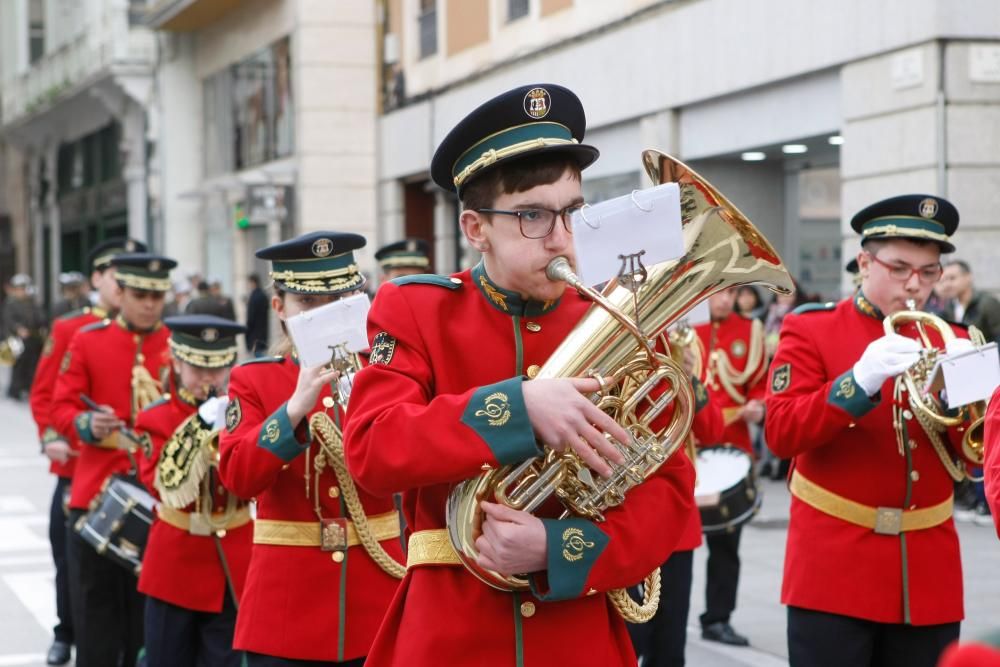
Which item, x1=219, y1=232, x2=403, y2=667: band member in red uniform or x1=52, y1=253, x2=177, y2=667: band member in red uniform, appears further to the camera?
x1=52, y1=253, x2=177, y2=667: band member in red uniform

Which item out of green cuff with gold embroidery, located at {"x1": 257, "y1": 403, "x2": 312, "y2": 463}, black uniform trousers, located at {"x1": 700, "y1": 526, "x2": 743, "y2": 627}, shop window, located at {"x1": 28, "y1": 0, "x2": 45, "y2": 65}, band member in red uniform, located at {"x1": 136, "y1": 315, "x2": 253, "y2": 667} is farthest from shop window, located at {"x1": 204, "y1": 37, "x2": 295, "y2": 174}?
green cuff with gold embroidery, located at {"x1": 257, "y1": 403, "x2": 312, "y2": 463}

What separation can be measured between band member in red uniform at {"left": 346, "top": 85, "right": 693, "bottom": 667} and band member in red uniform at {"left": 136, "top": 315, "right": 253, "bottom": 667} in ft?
8.22

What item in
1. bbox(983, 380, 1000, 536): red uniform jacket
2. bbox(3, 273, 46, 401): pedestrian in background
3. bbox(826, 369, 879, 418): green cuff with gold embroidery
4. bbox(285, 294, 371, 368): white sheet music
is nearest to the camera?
bbox(983, 380, 1000, 536): red uniform jacket

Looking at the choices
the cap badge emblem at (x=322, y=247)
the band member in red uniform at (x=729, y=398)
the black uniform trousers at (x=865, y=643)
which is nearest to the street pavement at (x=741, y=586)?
the band member in red uniform at (x=729, y=398)

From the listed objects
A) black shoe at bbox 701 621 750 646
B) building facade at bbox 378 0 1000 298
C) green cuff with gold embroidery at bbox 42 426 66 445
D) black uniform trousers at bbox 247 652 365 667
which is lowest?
black shoe at bbox 701 621 750 646

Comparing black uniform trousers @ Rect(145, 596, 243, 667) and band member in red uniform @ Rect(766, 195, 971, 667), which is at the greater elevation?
band member in red uniform @ Rect(766, 195, 971, 667)

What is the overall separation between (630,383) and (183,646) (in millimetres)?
3420

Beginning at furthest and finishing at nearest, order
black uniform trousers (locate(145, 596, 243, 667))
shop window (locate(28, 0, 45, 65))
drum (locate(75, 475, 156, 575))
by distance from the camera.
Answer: shop window (locate(28, 0, 45, 65)) < drum (locate(75, 475, 156, 575)) < black uniform trousers (locate(145, 596, 243, 667))

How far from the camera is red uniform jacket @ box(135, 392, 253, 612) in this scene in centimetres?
596

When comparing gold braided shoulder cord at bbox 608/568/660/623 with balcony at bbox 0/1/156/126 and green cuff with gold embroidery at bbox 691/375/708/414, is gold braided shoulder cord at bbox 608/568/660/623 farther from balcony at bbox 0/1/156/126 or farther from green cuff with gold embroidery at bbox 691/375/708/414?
balcony at bbox 0/1/156/126

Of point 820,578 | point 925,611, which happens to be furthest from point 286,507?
point 925,611

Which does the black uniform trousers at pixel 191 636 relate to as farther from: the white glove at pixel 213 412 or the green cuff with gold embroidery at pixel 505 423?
the green cuff with gold embroidery at pixel 505 423

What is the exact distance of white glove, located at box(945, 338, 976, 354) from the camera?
15.5 feet

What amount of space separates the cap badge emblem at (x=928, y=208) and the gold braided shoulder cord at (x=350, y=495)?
1986mm
